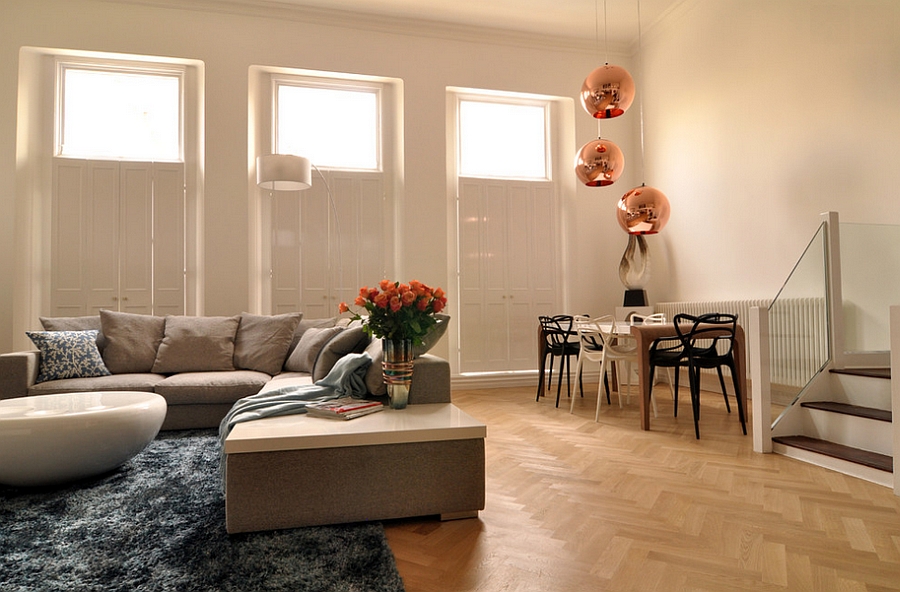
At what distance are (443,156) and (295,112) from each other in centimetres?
181

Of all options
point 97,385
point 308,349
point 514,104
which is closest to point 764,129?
point 514,104

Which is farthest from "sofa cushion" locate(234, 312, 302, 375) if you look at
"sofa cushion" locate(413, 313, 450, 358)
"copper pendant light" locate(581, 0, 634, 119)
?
"copper pendant light" locate(581, 0, 634, 119)

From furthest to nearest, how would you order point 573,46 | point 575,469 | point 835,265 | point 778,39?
point 573,46, point 778,39, point 835,265, point 575,469

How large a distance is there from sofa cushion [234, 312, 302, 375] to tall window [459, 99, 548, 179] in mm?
3303

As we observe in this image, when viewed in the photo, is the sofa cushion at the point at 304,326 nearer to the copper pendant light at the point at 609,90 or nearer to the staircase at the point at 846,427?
the copper pendant light at the point at 609,90

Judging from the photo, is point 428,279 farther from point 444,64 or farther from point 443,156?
point 444,64

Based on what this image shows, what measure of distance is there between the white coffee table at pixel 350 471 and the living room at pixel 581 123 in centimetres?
390

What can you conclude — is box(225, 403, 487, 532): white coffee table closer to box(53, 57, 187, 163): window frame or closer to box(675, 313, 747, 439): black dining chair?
box(675, 313, 747, 439): black dining chair

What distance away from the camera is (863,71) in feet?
14.4

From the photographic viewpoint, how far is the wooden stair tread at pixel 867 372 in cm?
328

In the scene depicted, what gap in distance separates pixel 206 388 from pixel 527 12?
5.41 m

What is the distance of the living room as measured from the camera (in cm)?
467

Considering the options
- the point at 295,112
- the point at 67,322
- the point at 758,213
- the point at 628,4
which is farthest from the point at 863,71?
the point at 67,322

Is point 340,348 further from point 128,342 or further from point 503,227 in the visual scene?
point 503,227
